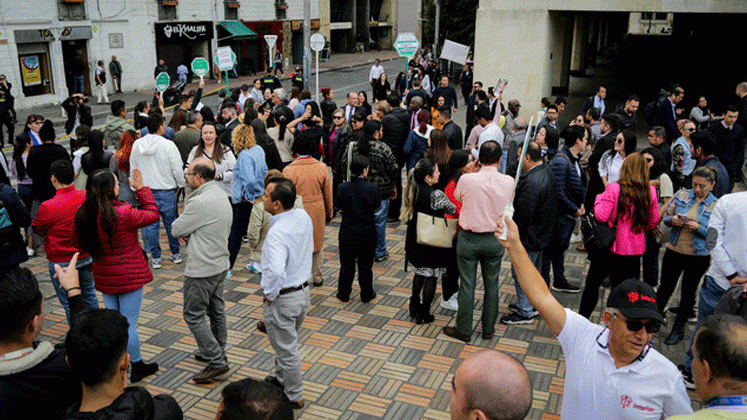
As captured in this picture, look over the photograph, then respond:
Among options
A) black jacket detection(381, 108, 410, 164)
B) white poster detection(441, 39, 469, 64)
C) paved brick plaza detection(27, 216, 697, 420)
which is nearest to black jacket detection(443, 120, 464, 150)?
black jacket detection(381, 108, 410, 164)

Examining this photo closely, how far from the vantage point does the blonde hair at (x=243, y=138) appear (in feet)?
23.3

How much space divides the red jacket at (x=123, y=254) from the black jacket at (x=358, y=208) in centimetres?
213

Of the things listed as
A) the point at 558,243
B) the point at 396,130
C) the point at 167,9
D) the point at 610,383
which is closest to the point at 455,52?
the point at 396,130

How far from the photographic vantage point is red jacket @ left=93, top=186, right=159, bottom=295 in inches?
184

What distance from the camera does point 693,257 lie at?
17.5 ft

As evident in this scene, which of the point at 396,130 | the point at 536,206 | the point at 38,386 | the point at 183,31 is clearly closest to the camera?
the point at 38,386

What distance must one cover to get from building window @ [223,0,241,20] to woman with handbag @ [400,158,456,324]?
3128 centimetres

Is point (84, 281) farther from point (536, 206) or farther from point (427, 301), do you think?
point (536, 206)

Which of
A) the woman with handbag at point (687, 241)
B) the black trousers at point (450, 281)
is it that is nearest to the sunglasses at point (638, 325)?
the woman with handbag at point (687, 241)

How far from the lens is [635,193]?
16.8 feet

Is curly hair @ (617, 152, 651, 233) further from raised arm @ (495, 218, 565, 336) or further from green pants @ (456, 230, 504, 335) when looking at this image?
raised arm @ (495, 218, 565, 336)

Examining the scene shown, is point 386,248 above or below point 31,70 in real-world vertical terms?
below

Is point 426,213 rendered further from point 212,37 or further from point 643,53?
point 643,53

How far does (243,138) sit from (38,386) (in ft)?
15.7
